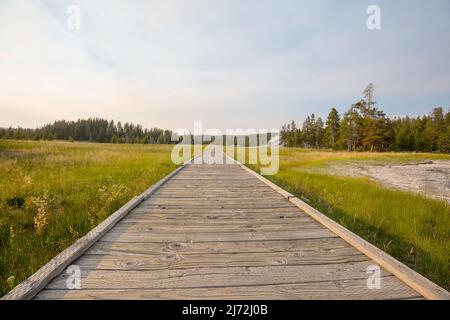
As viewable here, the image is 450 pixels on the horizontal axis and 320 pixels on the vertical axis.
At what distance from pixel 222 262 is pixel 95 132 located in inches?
4616

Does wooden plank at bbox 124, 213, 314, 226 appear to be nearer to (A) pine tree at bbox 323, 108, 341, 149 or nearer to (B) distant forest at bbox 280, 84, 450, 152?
(B) distant forest at bbox 280, 84, 450, 152

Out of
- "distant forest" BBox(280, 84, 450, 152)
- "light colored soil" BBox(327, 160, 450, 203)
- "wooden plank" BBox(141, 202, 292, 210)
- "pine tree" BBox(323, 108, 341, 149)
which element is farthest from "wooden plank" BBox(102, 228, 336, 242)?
"pine tree" BBox(323, 108, 341, 149)

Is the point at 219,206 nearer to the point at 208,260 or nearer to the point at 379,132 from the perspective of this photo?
the point at 208,260

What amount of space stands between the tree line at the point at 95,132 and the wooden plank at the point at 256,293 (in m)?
102

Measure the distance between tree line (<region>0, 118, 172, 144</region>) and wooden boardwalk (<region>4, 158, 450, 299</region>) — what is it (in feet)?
333

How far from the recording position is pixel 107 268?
1.96m

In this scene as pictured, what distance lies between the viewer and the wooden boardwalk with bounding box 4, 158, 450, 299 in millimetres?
1690

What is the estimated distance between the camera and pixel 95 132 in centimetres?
9981

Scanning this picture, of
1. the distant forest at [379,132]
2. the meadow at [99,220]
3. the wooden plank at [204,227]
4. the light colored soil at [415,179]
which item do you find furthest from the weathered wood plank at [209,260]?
the distant forest at [379,132]

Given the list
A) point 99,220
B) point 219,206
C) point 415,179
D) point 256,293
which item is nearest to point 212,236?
point 256,293

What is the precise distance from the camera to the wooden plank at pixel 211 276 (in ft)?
5.74

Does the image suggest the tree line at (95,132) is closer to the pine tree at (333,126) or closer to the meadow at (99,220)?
the pine tree at (333,126)
